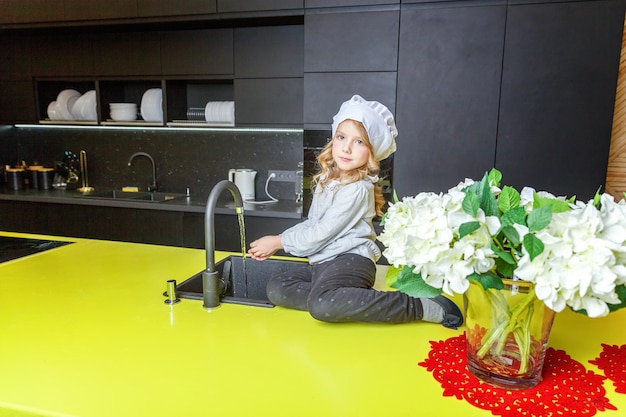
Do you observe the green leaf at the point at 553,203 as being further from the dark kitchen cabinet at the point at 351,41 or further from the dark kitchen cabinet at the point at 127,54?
the dark kitchen cabinet at the point at 127,54

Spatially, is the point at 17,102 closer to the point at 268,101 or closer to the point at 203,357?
the point at 268,101

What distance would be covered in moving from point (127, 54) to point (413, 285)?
3156 millimetres

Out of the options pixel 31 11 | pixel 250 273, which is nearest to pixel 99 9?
pixel 31 11

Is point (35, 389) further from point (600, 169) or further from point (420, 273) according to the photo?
point (600, 169)

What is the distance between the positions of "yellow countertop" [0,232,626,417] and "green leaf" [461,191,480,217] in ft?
1.06

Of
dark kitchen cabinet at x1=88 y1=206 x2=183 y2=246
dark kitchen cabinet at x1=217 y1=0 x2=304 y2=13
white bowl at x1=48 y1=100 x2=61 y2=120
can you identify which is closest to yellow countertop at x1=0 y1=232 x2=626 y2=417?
dark kitchen cabinet at x1=88 y1=206 x2=183 y2=246

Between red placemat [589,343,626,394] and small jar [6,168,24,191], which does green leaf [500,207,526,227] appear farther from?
small jar [6,168,24,191]

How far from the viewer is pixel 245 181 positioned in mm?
3289

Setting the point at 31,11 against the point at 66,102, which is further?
the point at 66,102

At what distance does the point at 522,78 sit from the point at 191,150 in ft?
7.50

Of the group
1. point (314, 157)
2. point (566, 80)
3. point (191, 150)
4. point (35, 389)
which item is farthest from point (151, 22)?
point (35, 389)

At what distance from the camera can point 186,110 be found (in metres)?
3.51


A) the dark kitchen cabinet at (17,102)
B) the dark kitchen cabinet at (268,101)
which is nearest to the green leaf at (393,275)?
the dark kitchen cabinet at (268,101)

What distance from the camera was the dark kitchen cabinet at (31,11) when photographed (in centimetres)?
317
